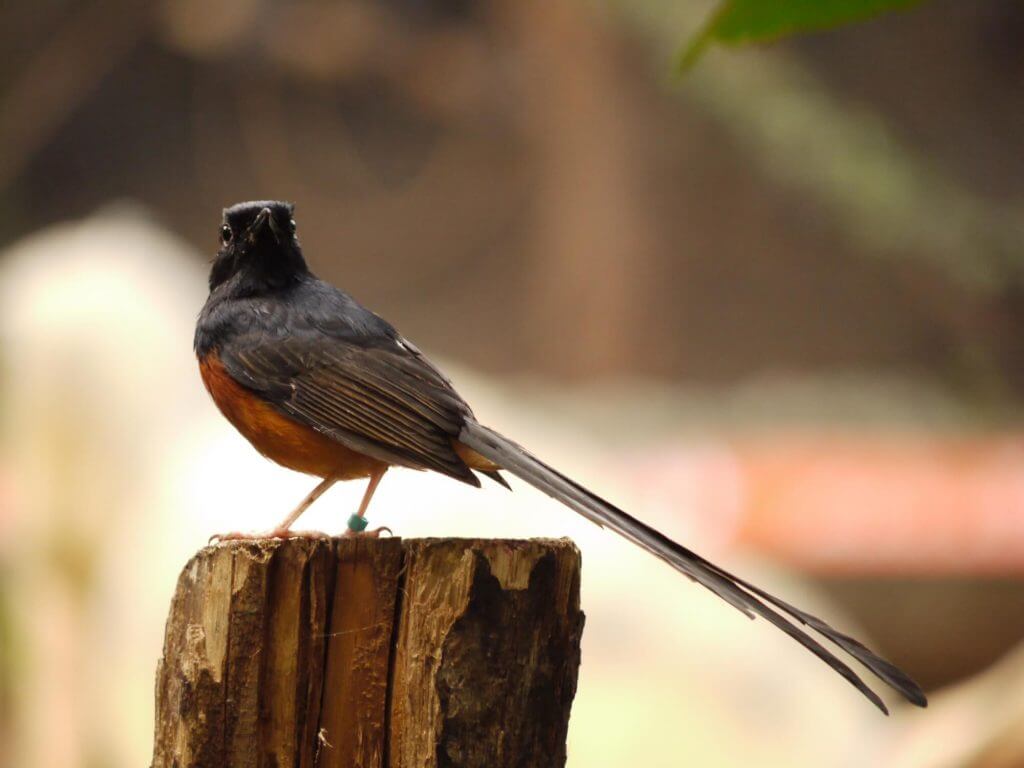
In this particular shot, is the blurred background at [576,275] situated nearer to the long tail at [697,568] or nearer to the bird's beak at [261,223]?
the bird's beak at [261,223]

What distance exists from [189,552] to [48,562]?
1113 millimetres

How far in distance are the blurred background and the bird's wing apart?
2.82m

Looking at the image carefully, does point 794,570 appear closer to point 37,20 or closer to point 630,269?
point 630,269

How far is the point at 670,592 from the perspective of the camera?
18.9 feet

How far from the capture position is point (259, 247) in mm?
3236

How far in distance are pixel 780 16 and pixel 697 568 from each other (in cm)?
138

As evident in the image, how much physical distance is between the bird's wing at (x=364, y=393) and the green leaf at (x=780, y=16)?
175 centimetres

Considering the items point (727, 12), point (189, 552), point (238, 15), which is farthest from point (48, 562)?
point (238, 15)

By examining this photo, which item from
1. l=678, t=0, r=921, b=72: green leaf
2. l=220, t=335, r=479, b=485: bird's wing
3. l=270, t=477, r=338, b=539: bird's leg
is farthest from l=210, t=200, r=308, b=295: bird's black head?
l=678, t=0, r=921, b=72: green leaf

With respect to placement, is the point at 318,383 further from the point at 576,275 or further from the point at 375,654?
the point at 576,275

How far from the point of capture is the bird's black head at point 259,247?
319cm

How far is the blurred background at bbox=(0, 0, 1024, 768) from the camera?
256 inches

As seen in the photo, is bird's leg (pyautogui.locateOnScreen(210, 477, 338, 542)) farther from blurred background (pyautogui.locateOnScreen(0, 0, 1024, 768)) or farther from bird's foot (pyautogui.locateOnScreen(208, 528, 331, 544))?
blurred background (pyautogui.locateOnScreen(0, 0, 1024, 768))

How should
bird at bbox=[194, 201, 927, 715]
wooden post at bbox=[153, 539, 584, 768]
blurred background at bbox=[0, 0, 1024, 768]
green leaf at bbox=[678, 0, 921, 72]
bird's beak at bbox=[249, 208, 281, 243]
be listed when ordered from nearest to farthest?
1. green leaf at bbox=[678, 0, 921, 72]
2. wooden post at bbox=[153, 539, 584, 768]
3. bird at bbox=[194, 201, 927, 715]
4. bird's beak at bbox=[249, 208, 281, 243]
5. blurred background at bbox=[0, 0, 1024, 768]
